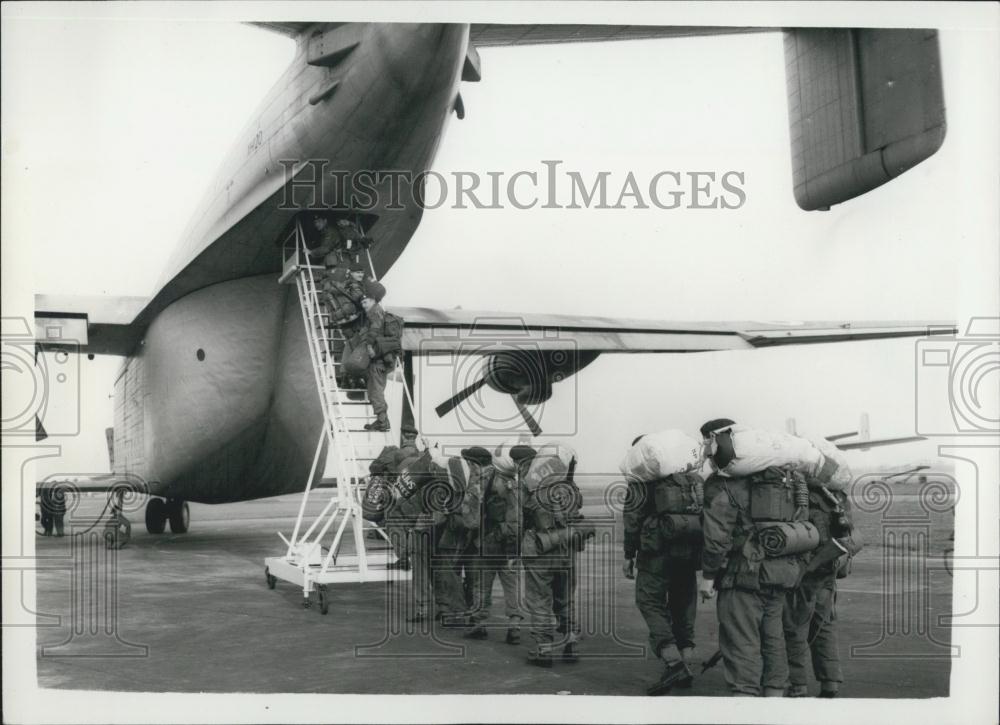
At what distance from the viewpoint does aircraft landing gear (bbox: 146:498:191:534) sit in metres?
15.7

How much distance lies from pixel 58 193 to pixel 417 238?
3807 millimetres

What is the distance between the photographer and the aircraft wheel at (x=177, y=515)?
15969 mm

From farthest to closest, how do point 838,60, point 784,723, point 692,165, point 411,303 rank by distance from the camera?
point 411,303, point 692,165, point 838,60, point 784,723

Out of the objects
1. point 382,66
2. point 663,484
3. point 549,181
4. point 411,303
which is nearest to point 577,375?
point 411,303

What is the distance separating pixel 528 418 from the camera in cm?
1100

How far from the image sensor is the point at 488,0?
309 inches

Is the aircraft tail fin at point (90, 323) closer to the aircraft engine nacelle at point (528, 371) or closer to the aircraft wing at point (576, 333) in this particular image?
the aircraft wing at point (576, 333)

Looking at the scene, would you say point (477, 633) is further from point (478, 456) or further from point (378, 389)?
point (378, 389)

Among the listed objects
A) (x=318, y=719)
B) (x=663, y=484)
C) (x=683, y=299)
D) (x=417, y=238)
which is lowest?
(x=318, y=719)

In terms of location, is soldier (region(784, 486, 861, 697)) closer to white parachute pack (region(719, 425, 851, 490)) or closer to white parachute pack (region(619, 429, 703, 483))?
white parachute pack (region(719, 425, 851, 490))

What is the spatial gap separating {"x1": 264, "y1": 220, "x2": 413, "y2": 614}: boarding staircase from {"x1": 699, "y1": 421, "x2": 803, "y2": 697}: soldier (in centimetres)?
365

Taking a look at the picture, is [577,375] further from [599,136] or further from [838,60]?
[838,60]

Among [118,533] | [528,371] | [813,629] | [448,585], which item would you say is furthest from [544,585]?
[118,533]

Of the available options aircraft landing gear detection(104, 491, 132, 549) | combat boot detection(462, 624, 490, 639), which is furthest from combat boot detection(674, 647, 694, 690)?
aircraft landing gear detection(104, 491, 132, 549)
